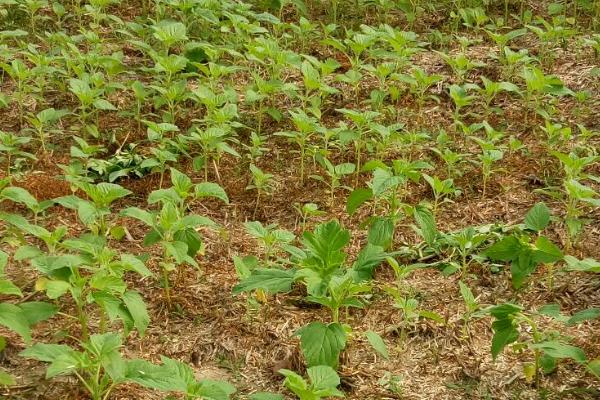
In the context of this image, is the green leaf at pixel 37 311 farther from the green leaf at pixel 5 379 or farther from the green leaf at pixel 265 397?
the green leaf at pixel 265 397

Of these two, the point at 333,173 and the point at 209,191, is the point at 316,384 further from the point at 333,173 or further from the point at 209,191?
the point at 333,173

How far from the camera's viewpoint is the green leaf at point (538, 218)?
3326 millimetres

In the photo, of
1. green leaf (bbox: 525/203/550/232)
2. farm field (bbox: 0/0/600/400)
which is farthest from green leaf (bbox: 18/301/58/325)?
green leaf (bbox: 525/203/550/232)

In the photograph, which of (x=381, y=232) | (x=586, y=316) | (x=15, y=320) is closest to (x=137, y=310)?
(x=15, y=320)

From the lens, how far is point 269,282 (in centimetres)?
275

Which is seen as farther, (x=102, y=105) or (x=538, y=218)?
(x=102, y=105)

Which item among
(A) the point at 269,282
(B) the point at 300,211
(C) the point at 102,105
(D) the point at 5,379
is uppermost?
(A) the point at 269,282

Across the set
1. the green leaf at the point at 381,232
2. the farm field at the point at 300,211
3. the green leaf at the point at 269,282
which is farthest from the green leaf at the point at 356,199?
the green leaf at the point at 269,282

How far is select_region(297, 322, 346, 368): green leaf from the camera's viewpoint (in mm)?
2584

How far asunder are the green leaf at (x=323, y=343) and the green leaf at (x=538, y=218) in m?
1.14

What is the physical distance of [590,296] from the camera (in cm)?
328

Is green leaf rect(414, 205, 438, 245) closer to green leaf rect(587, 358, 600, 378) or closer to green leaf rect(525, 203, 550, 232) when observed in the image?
green leaf rect(525, 203, 550, 232)

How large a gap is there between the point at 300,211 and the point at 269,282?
1190 millimetres

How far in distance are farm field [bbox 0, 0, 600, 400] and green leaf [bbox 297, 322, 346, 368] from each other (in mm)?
10
